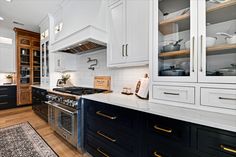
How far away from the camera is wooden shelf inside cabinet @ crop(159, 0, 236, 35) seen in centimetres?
97

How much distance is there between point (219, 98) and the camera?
93 cm

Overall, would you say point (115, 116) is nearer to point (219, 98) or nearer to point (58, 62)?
point (219, 98)

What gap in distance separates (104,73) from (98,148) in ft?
4.19

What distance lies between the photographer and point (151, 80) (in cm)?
134

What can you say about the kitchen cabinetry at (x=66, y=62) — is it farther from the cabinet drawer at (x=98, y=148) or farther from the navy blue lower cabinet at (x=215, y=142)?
the navy blue lower cabinet at (x=215, y=142)

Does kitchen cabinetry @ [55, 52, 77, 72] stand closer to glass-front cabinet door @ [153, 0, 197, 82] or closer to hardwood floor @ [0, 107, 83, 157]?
hardwood floor @ [0, 107, 83, 157]

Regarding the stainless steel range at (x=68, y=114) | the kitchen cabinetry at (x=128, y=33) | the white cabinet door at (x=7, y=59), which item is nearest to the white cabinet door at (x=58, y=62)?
the stainless steel range at (x=68, y=114)

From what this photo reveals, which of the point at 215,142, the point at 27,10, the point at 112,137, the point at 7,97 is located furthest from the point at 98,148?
the point at 7,97

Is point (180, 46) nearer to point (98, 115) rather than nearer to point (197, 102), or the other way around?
point (197, 102)

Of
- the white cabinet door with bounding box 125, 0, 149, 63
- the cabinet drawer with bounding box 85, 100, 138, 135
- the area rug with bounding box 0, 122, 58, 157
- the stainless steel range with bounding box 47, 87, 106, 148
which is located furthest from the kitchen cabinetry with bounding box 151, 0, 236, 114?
the area rug with bounding box 0, 122, 58, 157

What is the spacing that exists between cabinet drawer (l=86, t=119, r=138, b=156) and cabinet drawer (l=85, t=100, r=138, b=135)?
0.18 feet

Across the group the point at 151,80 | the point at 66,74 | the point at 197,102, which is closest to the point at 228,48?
the point at 197,102

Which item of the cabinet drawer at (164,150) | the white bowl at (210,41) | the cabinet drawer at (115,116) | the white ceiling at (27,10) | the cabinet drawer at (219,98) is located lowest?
the cabinet drawer at (164,150)

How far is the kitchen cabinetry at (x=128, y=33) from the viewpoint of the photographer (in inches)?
59.1
